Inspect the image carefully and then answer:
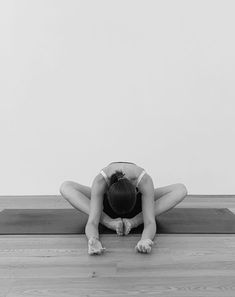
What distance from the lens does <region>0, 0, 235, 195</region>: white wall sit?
11.9ft

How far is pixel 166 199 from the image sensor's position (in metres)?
2.55

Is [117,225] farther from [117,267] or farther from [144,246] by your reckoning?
[117,267]

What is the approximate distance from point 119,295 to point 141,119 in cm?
237

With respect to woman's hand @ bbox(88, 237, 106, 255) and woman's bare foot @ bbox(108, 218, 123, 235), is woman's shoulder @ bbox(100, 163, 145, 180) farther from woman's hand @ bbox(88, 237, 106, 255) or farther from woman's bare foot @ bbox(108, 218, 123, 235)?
woman's hand @ bbox(88, 237, 106, 255)

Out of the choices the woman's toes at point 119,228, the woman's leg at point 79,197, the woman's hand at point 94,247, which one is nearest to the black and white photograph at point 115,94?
the woman's leg at point 79,197

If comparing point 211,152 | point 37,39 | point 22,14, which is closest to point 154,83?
point 211,152

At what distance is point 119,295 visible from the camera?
59.8 inches

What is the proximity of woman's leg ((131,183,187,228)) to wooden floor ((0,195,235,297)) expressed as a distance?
15 cm

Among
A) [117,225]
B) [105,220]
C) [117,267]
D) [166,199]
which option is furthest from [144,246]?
[166,199]

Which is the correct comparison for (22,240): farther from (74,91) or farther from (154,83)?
(154,83)

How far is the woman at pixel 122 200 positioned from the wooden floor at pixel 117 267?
8 cm

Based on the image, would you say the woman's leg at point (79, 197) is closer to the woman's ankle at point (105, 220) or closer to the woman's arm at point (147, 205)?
the woman's ankle at point (105, 220)

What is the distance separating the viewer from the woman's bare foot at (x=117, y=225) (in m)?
2.35

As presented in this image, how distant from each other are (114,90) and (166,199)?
151 cm
